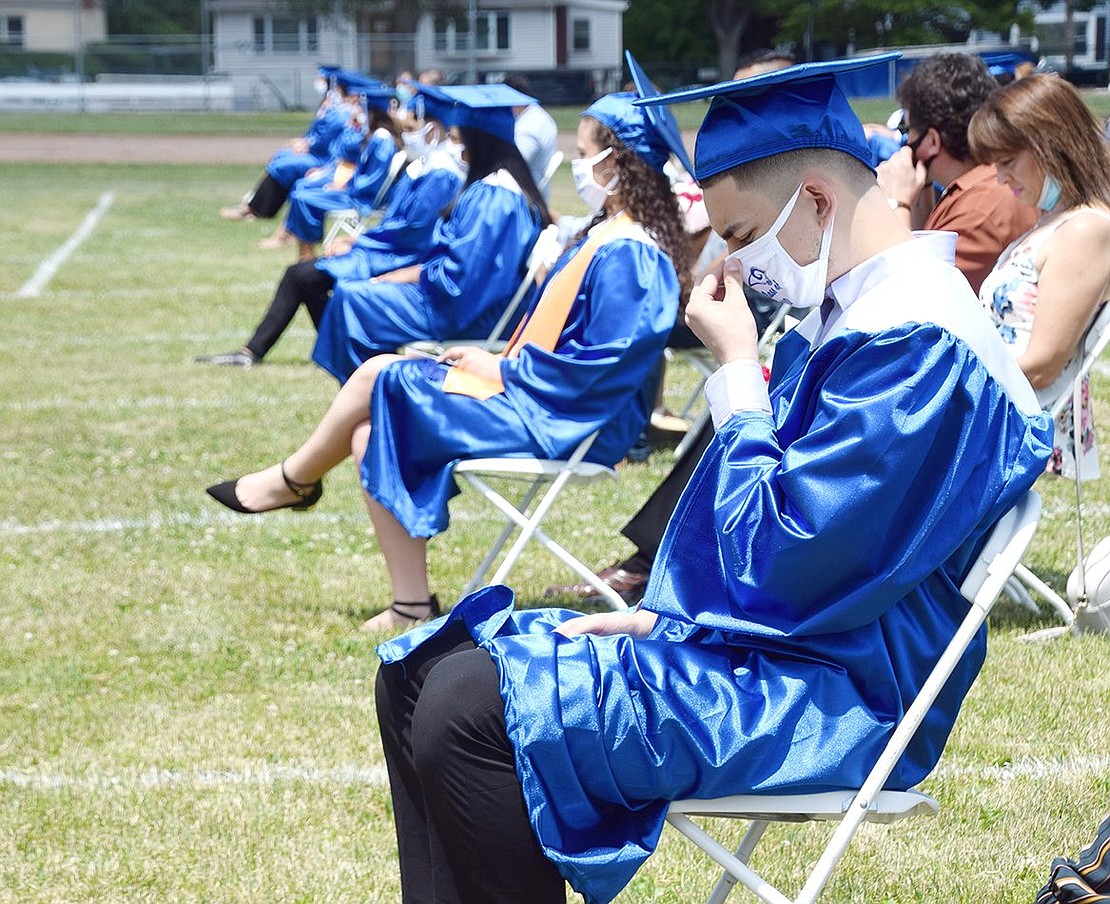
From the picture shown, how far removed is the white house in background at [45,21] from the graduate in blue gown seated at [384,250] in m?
57.4

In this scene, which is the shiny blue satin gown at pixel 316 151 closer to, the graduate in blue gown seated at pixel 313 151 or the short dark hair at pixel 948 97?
the graduate in blue gown seated at pixel 313 151

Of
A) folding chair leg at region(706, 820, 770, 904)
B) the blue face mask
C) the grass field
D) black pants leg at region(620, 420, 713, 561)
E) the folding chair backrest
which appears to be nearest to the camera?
folding chair leg at region(706, 820, 770, 904)

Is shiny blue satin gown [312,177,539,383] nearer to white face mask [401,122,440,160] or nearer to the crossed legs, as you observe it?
the crossed legs

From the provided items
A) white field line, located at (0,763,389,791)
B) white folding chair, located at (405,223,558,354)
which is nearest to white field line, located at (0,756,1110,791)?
white field line, located at (0,763,389,791)

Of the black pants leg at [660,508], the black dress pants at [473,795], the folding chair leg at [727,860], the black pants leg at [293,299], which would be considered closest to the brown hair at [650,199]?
the black pants leg at [660,508]

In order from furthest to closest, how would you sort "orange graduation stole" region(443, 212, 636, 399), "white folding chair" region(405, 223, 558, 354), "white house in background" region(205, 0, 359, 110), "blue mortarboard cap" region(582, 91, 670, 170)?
"white house in background" region(205, 0, 359, 110) → "white folding chair" region(405, 223, 558, 354) → "blue mortarboard cap" region(582, 91, 670, 170) → "orange graduation stole" region(443, 212, 636, 399)

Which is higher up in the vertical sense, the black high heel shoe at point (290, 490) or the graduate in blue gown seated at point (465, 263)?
the graduate in blue gown seated at point (465, 263)

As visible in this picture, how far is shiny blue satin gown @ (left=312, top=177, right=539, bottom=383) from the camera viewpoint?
7527mm

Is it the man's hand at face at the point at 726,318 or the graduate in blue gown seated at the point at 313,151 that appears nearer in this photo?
the man's hand at face at the point at 726,318

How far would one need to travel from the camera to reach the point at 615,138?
537 centimetres

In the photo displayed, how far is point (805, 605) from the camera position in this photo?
2.46 metres

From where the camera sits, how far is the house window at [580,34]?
6638 cm

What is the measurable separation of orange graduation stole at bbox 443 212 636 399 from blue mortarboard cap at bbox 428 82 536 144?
179cm

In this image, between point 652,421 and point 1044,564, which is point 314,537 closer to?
point 652,421
